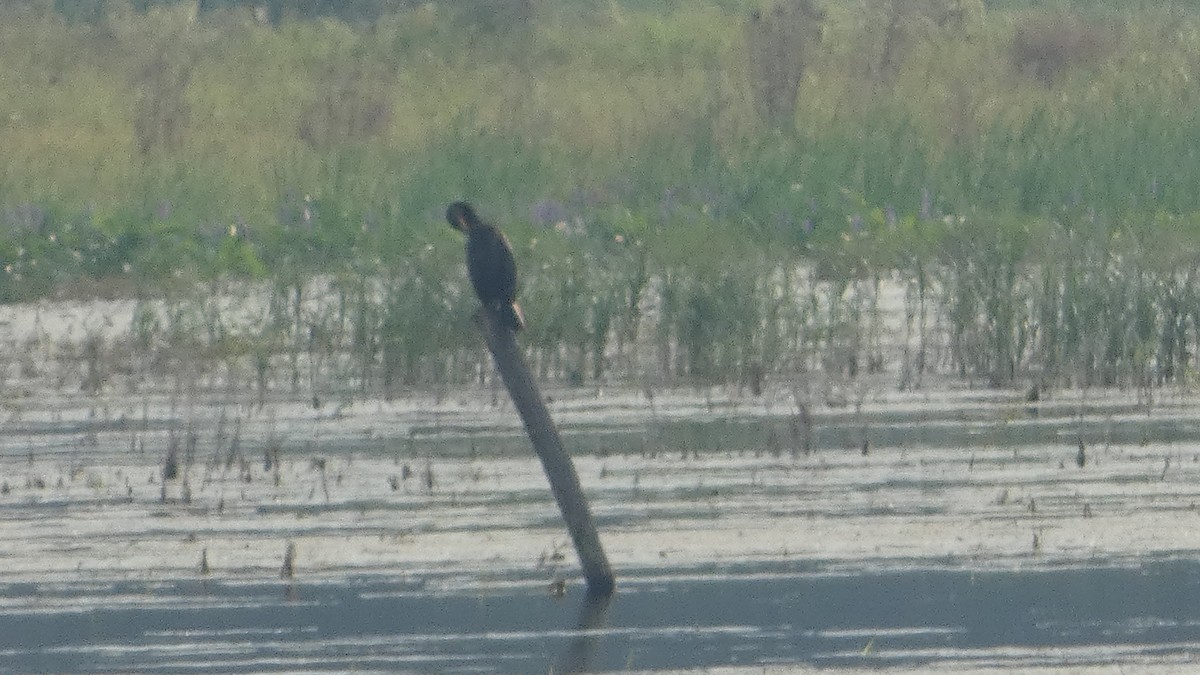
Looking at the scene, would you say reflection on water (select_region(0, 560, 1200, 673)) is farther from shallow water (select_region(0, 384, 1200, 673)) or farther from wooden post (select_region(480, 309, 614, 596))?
wooden post (select_region(480, 309, 614, 596))

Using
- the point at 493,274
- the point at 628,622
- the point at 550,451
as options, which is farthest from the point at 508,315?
the point at 628,622

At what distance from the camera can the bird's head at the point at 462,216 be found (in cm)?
953

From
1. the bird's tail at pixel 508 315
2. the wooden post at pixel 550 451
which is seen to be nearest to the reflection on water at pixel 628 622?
the wooden post at pixel 550 451

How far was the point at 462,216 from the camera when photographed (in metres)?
9.59

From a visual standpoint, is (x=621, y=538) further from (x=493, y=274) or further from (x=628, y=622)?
(x=493, y=274)

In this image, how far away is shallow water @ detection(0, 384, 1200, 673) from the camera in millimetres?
9227

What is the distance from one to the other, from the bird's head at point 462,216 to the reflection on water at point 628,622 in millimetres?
1155

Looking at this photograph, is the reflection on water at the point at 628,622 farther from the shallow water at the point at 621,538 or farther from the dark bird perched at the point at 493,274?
the dark bird perched at the point at 493,274

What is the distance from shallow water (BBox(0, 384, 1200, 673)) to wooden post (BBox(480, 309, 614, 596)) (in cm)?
12

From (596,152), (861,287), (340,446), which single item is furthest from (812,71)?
(340,446)

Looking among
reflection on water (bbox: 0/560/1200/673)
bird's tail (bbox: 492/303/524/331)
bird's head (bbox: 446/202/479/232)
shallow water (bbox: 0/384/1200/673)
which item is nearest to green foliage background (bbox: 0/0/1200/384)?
shallow water (bbox: 0/384/1200/673)

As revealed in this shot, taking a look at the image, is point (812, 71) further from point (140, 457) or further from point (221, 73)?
point (140, 457)

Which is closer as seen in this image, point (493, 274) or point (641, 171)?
point (493, 274)

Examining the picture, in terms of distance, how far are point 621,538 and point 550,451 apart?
140cm
